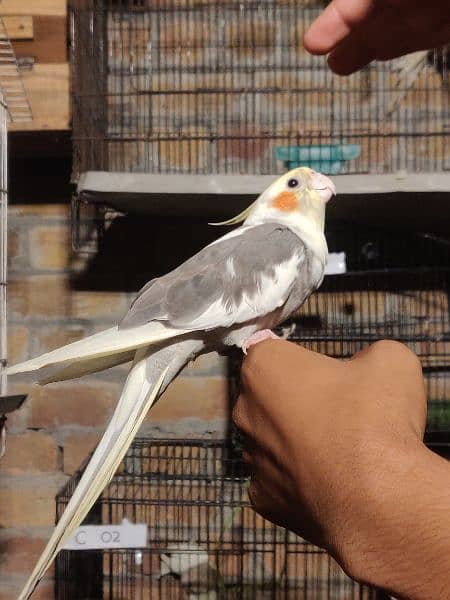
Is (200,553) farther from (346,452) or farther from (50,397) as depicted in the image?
(346,452)

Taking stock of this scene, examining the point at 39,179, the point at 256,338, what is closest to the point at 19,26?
the point at 39,179

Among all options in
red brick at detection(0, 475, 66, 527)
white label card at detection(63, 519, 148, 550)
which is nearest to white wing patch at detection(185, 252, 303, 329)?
white label card at detection(63, 519, 148, 550)

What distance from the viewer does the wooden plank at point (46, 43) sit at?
810 millimetres

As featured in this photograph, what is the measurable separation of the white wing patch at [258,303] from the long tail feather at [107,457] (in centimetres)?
6

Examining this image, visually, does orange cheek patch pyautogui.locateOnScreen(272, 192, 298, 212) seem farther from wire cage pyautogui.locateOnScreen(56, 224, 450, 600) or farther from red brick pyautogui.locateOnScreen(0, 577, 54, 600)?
red brick pyautogui.locateOnScreen(0, 577, 54, 600)

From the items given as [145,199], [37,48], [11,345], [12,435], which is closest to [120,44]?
[37,48]

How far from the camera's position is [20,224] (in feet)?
3.45

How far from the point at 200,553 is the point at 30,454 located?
331mm

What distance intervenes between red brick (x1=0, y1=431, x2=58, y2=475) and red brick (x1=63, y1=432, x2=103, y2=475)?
19 mm

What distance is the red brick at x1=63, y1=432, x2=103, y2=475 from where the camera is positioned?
1040 millimetres

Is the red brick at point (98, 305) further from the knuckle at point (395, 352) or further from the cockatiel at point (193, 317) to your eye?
the knuckle at point (395, 352)

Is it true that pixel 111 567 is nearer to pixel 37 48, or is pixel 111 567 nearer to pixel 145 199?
pixel 145 199

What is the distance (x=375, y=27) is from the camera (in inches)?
23.2

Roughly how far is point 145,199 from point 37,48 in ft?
0.81
